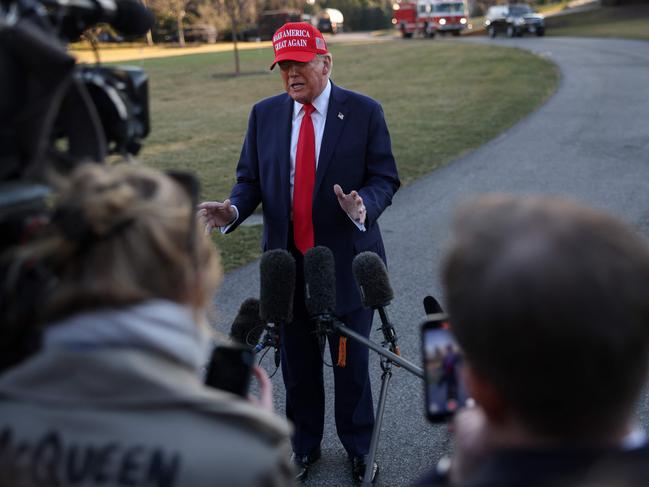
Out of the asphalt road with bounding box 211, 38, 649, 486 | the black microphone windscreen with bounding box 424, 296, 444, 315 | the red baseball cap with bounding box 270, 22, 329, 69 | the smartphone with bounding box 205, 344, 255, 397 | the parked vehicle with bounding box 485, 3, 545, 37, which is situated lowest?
the parked vehicle with bounding box 485, 3, 545, 37

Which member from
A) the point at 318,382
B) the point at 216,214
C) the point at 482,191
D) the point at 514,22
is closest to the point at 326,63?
the point at 216,214

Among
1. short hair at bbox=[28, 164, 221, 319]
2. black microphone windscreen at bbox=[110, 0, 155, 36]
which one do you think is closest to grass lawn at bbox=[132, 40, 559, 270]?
black microphone windscreen at bbox=[110, 0, 155, 36]

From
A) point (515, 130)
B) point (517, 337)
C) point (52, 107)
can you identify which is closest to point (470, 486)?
point (517, 337)

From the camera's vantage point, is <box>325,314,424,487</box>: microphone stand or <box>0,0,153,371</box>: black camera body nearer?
<box>0,0,153,371</box>: black camera body

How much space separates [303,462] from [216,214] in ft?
4.75

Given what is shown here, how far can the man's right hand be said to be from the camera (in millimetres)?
3417

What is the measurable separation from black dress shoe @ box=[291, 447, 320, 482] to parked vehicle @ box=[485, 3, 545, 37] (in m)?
39.7

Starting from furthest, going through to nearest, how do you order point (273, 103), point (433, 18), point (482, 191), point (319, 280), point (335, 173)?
point (433, 18)
point (482, 191)
point (273, 103)
point (335, 173)
point (319, 280)

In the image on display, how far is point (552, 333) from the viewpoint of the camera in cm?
125

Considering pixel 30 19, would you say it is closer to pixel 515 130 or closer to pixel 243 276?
pixel 243 276

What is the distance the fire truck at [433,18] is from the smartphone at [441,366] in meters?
49.2

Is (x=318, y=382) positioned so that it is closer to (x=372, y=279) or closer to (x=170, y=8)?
(x=372, y=279)

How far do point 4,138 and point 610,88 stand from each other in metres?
19.9

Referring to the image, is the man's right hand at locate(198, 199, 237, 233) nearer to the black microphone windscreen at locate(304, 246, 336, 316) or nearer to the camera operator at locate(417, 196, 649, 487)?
the black microphone windscreen at locate(304, 246, 336, 316)
